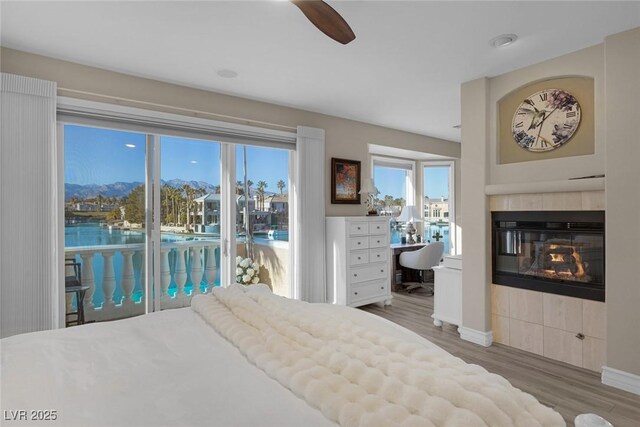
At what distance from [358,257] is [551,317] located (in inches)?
81.3

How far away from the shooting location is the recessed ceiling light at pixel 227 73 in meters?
3.16

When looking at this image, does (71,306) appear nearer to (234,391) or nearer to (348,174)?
(234,391)

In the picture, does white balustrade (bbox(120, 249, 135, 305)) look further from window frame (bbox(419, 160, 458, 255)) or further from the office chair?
window frame (bbox(419, 160, 458, 255))

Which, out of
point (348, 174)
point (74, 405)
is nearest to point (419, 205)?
point (348, 174)

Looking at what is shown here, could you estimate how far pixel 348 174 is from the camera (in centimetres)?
479

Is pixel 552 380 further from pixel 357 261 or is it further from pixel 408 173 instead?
pixel 408 173

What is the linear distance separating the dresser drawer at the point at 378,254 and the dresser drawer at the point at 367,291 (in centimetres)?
30

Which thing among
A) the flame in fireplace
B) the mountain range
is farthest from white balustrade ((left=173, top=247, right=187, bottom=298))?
the flame in fireplace

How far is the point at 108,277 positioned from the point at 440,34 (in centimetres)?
348

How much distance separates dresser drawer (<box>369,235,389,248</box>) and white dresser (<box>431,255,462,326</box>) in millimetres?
902

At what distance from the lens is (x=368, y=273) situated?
4469 mm

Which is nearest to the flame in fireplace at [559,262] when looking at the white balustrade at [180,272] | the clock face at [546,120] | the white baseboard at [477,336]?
the white baseboard at [477,336]

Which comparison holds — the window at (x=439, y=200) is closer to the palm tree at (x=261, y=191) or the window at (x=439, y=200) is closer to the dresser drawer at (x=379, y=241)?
the dresser drawer at (x=379, y=241)

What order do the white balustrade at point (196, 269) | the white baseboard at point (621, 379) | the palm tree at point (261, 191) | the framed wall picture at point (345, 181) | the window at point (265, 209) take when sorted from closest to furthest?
1. the white baseboard at point (621, 379)
2. the white balustrade at point (196, 269)
3. the window at point (265, 209)
4. the palm tree at point (261, 191)
5. the framed wall picture at point (345, 181)
